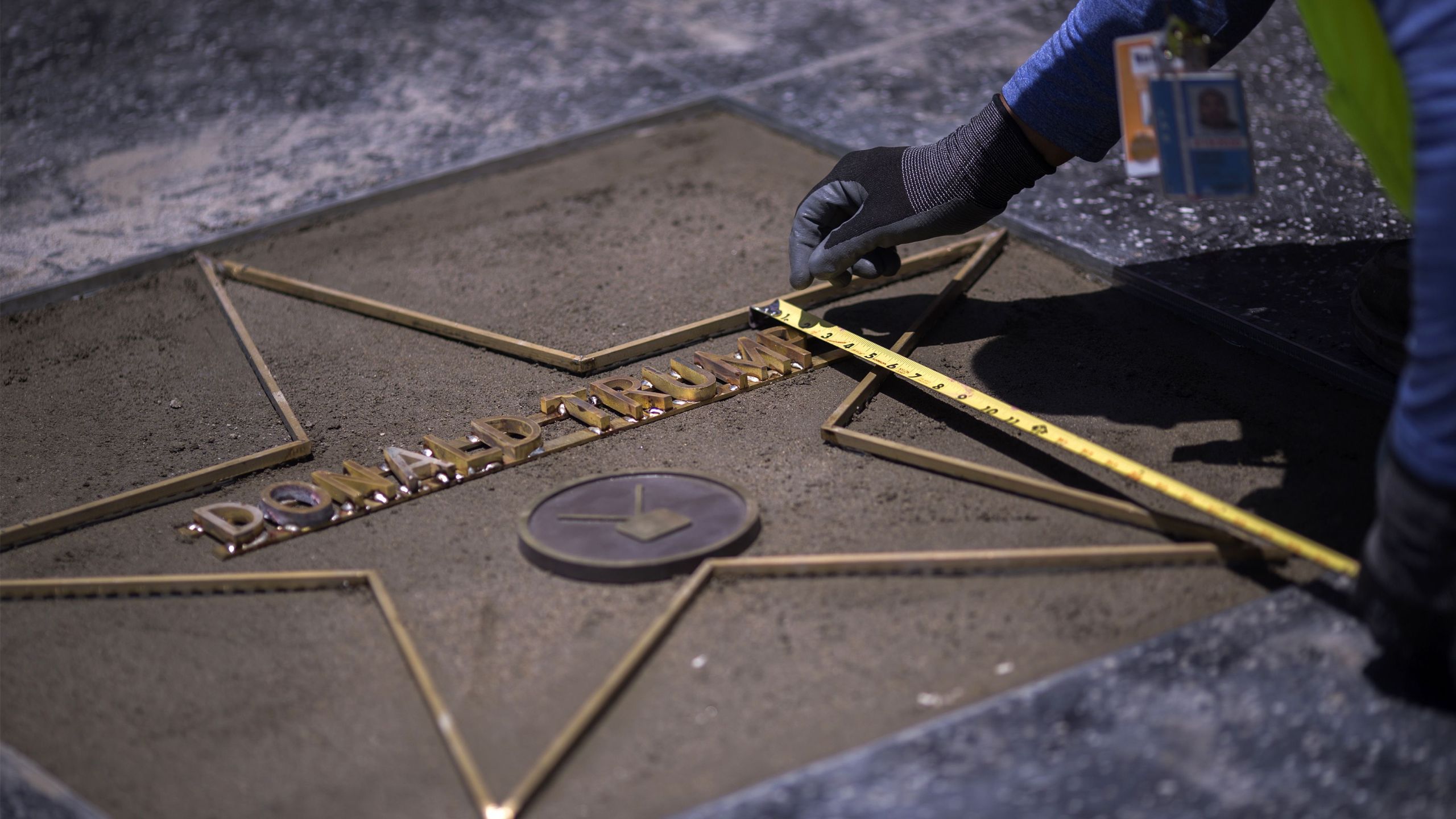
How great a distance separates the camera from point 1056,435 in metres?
3.47

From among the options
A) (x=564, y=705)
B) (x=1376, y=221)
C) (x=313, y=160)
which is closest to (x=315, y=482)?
(x=564, y=705)

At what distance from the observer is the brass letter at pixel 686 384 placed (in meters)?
3.93

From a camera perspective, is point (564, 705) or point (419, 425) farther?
point (419, 425)

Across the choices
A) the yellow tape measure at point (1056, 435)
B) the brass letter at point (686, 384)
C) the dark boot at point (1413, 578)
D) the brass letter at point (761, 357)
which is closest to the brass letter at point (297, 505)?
the brass letter at point (686, 384)

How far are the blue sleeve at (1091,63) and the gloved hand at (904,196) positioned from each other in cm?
10

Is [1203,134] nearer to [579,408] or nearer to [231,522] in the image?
[579,408]

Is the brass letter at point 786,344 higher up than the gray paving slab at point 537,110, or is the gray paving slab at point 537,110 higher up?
the gray paving slab at point 537,110

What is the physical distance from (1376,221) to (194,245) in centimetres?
455

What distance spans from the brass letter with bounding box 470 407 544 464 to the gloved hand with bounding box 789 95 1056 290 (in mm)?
957

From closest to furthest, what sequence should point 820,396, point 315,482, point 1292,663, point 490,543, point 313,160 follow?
point 1292,663
point 490,543
point 315,482
point 820,396
point 313,160

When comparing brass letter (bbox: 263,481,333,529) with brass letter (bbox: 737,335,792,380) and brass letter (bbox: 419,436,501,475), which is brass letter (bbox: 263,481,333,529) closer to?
brass letter (bbox: 419,436,501,475)

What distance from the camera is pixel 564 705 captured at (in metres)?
2.76

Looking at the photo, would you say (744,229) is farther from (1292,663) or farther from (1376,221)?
(1292,663)

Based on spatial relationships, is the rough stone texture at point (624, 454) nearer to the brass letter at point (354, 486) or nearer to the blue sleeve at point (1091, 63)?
the brass letter at point (354, 486)
